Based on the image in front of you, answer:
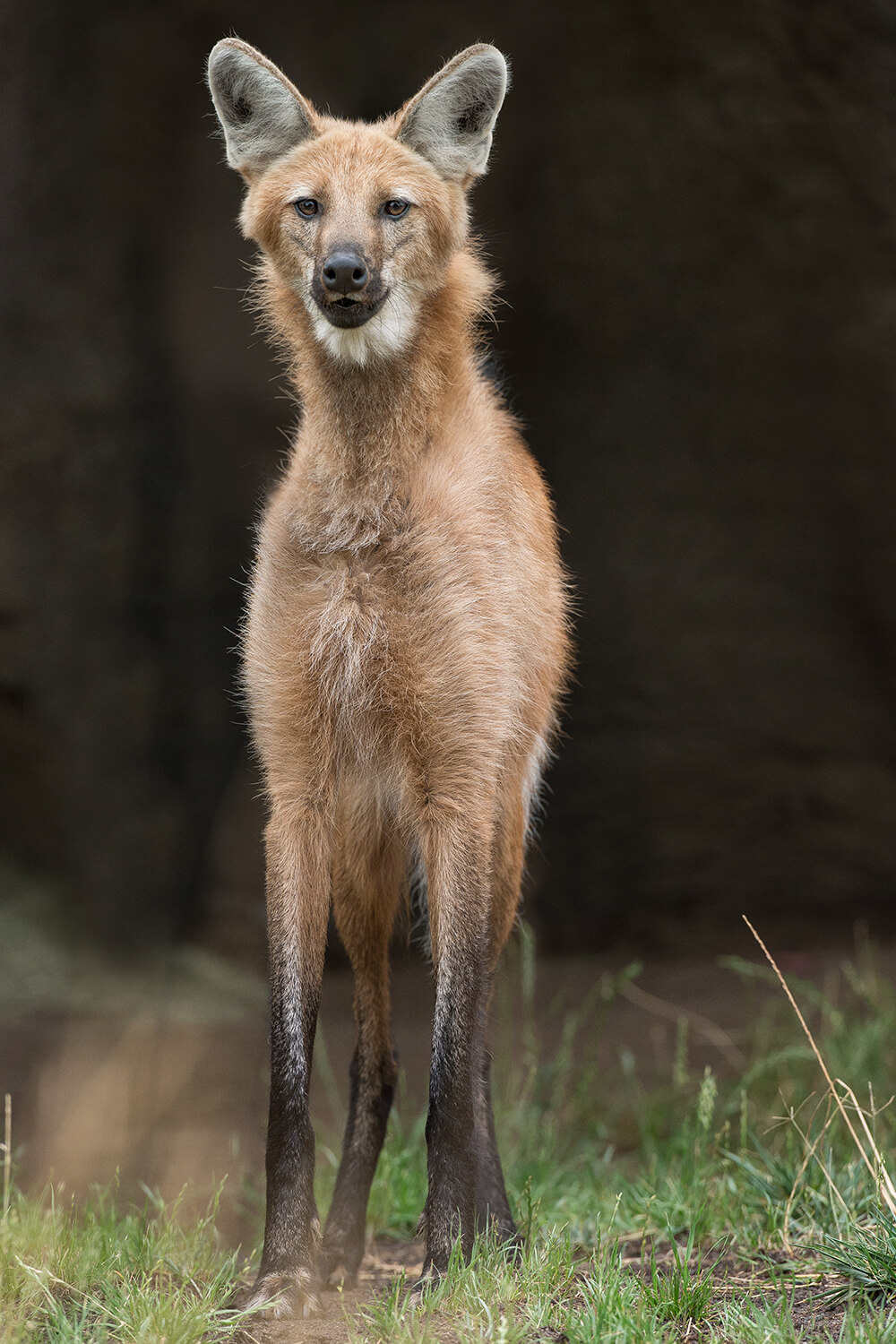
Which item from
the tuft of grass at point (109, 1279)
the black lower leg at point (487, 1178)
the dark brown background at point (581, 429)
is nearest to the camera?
the tuft of grass at point (109, 1279)

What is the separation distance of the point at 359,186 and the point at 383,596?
87cm

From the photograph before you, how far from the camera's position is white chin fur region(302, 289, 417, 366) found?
265 centimetres

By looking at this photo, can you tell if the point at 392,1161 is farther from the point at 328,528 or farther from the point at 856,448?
the point at 856,448

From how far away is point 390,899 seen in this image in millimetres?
3094

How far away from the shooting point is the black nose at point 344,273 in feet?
8.13

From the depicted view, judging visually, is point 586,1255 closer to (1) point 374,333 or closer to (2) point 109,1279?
(2) point 109,1279

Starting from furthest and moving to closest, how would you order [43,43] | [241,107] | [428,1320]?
[43,43], [241,107], [428,1320]

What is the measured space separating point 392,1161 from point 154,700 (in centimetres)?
278

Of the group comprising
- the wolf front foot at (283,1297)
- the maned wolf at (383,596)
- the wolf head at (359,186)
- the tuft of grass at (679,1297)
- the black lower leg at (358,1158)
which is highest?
the wolf head at (359,186)

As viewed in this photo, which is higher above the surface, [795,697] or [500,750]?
[500,750]

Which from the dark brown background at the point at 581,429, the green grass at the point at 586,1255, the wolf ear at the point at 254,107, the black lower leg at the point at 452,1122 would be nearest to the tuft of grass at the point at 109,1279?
the green grass at the point at 586,1255

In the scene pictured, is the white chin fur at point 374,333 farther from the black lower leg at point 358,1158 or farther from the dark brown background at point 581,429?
the dark brown background at point 581,429

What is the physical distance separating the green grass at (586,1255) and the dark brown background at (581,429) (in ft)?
7.09

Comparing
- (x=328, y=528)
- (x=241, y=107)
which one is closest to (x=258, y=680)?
(x=328, y=528)
